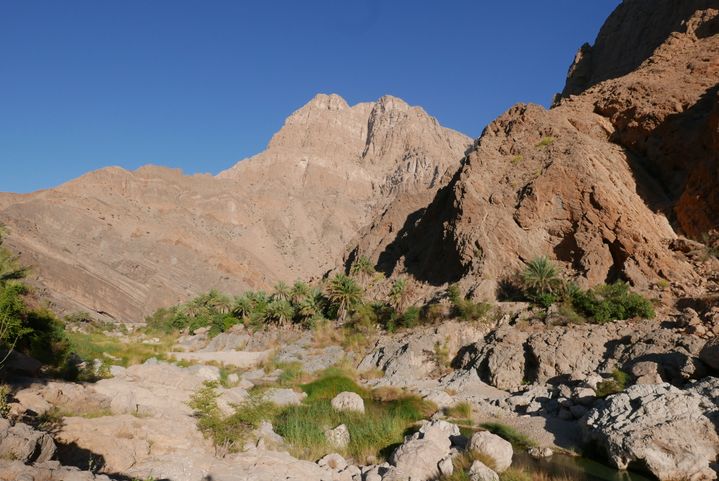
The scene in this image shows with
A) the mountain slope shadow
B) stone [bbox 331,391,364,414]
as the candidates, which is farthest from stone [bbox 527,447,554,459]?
the mountain slope shadow

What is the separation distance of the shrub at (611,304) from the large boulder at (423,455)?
1398 cm

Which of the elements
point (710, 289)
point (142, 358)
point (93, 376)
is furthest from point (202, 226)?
point (710, 289)

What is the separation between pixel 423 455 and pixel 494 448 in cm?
161

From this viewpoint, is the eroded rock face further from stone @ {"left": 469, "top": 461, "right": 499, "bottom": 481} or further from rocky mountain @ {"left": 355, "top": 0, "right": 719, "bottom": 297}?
stone @ {"left": 469, "top": 461, "right": 499, "bottom": 481}

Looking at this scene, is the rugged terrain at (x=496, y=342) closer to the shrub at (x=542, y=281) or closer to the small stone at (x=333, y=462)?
the small stone at (x=333, y=462)

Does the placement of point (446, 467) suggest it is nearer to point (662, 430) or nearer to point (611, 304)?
point (662, 430)

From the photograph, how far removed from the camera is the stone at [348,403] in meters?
14.7

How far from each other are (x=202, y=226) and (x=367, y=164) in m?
70.5

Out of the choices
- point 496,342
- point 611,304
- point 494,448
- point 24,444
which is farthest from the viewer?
point 496,342

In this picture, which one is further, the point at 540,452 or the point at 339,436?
the point at 339,436

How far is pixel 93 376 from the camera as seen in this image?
15.9m

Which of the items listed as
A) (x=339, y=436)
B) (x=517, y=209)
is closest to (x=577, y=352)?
(x=339, y=436)

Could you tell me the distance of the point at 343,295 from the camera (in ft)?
107

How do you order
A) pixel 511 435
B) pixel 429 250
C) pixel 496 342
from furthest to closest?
pixel 429 250, pixel 496 342, pixel 511 435
